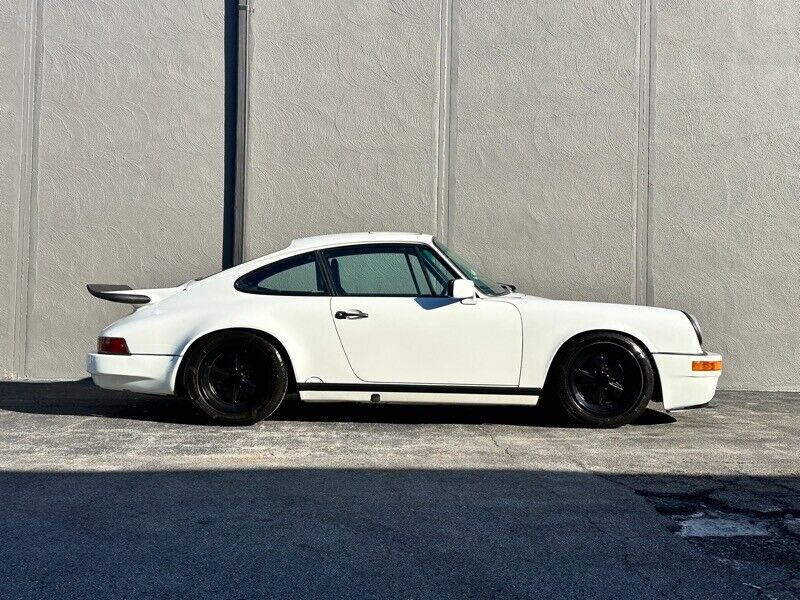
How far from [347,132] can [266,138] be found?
0.80 m

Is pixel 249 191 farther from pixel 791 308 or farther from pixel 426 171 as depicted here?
pixel 791 308

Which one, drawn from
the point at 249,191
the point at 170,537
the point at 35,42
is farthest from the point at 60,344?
the point at 170,537

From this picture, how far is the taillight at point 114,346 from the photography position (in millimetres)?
5793

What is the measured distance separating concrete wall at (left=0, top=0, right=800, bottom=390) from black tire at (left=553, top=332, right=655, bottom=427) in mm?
2534

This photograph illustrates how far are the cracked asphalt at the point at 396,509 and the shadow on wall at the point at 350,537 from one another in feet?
0.04

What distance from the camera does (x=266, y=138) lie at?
333 inches

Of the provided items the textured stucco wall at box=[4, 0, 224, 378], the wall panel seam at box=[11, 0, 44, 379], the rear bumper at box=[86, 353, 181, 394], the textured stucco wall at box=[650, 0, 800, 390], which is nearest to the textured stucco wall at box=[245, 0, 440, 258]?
the textured stucco wall at box=[4, 0, 224, 378]

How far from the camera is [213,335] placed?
5797mm

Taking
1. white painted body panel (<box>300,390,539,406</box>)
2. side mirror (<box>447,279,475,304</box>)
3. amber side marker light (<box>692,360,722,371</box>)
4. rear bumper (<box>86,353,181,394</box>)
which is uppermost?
side mirror (<box>447,279,475,304</box>)

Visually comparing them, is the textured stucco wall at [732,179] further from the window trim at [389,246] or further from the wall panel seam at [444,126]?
the window trim at [389,246]

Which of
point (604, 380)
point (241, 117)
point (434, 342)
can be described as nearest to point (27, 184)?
point (241, 117)

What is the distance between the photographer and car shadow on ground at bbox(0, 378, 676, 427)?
20.3 feet

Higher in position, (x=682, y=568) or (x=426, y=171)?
(x=426, y=171)

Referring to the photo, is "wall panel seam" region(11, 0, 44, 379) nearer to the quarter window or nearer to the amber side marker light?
the quarter window
